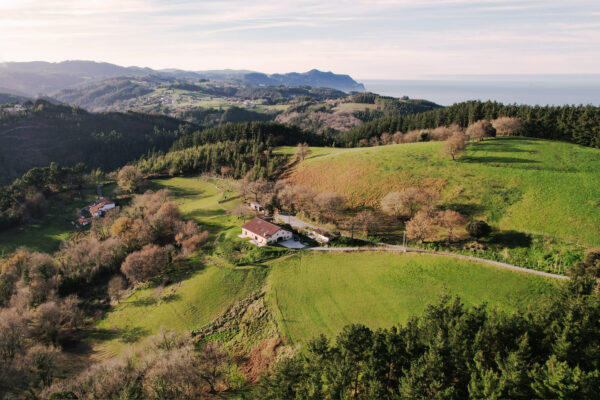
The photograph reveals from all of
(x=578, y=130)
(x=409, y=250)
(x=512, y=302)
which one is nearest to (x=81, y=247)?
(x=409, y=250)

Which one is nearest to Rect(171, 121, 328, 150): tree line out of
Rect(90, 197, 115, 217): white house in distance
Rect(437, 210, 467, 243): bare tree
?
Rect(90, 197, 115, 217): white house in distance

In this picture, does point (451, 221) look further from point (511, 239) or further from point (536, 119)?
point (536, 119)

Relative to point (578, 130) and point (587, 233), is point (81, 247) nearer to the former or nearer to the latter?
point (587, 233)

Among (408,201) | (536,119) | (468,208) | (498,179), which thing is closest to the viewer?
(468,208)

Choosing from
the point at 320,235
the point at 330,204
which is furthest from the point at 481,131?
the point at 320,235

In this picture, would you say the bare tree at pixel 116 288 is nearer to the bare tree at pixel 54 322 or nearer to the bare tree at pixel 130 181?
the bare tree at pixel 54 322

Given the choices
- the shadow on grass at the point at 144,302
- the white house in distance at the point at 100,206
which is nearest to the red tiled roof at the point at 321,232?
the shadow on grass at the point at 144,302
